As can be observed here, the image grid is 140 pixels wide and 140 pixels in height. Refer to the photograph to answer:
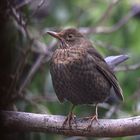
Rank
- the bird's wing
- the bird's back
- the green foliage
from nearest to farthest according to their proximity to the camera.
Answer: the bird's back → the bird's wing → the green foliage

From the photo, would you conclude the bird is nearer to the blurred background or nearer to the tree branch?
the tree branch

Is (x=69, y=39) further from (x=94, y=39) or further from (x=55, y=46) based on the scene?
(x=94, y=39)

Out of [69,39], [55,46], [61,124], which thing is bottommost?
[55,46]

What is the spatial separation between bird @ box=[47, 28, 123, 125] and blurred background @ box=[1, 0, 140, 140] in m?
0.41

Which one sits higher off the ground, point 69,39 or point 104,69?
point 69,39

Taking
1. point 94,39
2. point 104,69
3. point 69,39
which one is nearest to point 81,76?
point 104,69

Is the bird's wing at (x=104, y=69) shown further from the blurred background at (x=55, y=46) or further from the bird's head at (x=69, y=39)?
the blurred background at (x=55, y=46)

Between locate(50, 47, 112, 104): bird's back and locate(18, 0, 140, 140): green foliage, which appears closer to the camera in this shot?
locate(50, 47, 112, 104): bird's back

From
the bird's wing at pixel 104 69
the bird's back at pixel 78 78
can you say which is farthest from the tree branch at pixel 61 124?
the bird's wing at pixel 104 69

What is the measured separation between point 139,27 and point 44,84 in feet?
6.45

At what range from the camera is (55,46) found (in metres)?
4.48

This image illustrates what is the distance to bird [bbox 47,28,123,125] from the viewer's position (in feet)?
10.6

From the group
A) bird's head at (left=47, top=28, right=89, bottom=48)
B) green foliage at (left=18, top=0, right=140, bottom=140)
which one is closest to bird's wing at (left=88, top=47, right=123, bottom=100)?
bird's head at (left=47, top=28, right=89, bottom=48)

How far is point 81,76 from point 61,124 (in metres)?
0.51
